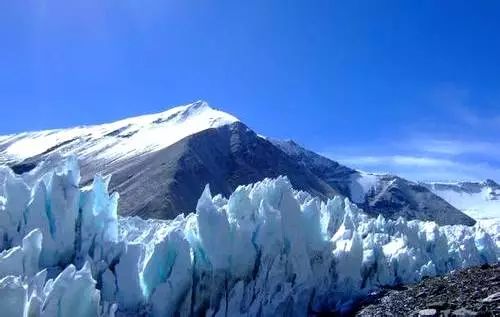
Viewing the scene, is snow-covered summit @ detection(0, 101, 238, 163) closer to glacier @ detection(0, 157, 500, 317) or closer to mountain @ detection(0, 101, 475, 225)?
mountain @ detection(0, 101, 475, 225)

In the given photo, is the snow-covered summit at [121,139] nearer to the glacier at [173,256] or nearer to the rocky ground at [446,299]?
the rocky ground at [446,299]

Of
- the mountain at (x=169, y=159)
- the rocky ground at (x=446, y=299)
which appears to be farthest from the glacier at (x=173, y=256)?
the mountain at (x=169, y=159)

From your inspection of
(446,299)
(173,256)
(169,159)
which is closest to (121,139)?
(169,159)

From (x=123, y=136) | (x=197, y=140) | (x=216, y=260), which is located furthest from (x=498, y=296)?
(x=123, y=136)

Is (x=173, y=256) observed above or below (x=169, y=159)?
below

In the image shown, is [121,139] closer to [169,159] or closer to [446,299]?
[169,159]
